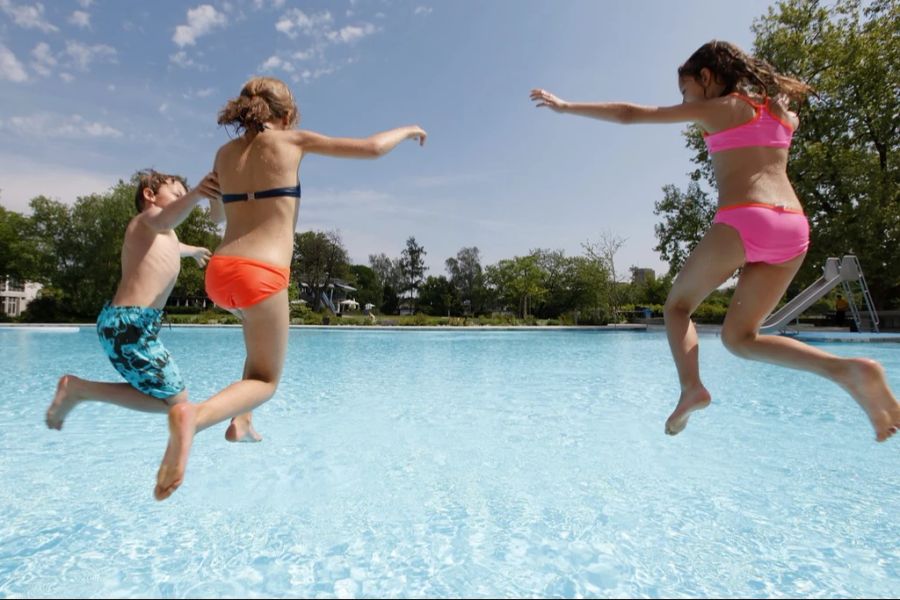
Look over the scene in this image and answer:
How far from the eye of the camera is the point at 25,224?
33.8m

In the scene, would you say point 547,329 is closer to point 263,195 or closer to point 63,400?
point 63,400

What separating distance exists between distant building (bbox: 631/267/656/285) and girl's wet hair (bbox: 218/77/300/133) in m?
44.1

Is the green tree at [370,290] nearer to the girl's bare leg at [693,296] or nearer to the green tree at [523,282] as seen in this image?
the green tree at [523,282]

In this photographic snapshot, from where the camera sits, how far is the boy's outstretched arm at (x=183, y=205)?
248 centimetres

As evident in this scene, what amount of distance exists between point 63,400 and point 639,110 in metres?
3.36

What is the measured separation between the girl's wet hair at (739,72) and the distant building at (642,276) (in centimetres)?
4318

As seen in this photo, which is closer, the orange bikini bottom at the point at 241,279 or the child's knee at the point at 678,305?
the orange bikini bottom at the point at 241,279

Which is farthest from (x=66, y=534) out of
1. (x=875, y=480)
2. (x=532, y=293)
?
(x=532, y=293)

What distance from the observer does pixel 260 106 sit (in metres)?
2.44

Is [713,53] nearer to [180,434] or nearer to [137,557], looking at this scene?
[180,434]

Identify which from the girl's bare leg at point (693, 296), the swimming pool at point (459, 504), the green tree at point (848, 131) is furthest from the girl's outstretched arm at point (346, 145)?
the green tree at point (848, 131)

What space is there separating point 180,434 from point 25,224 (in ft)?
139

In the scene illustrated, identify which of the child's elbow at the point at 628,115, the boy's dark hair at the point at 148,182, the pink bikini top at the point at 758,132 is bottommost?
the boy's dark hair at the point at 148,182

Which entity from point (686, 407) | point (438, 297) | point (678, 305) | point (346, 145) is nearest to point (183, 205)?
point (346, 145)
